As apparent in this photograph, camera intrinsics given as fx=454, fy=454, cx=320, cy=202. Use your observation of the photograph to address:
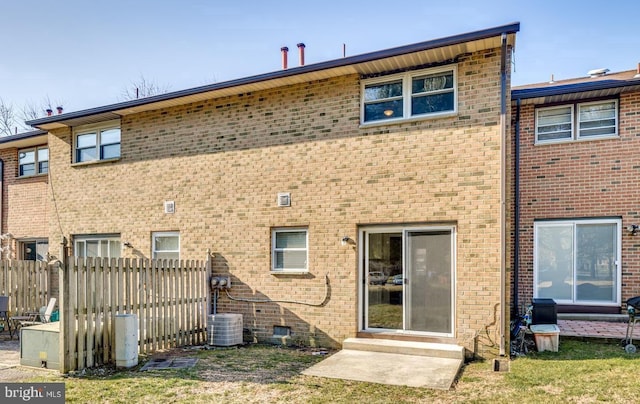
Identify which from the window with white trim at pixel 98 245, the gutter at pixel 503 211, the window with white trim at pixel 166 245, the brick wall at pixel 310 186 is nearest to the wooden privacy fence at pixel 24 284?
the window with white trim at pixel 98 245

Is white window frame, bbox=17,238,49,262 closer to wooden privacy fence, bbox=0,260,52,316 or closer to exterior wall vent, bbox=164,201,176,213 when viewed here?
wooden privacy fence, bbox=0,260,52,316

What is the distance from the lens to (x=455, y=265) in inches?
339

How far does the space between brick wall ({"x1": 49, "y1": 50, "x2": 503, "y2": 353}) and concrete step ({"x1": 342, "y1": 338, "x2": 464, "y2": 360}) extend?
29 cm

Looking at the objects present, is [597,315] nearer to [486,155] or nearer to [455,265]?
[455,265]

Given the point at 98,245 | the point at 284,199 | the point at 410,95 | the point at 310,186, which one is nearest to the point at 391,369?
the point at 310,186

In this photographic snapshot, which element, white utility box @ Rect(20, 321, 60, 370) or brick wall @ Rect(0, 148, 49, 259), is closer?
white utility box @ Rect(20, 321, 60, 370)

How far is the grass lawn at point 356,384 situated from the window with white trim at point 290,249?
2311 millimetres

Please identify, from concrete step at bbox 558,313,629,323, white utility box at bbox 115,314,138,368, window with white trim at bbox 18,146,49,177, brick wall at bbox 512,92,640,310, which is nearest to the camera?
white utility box at bbox 115,314,138,368

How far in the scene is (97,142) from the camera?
1291cm

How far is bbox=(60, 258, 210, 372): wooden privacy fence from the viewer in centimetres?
745

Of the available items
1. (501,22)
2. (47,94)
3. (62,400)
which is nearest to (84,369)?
(62,400)

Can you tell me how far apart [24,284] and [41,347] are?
525 centimetres

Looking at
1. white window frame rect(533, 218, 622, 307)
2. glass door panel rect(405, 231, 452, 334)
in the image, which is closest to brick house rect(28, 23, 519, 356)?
glass door panel rect(405, 231, 452, 334)

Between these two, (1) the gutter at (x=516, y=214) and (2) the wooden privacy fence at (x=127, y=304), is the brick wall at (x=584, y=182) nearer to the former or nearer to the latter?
(1) the gutter at (x=516, y=214)
